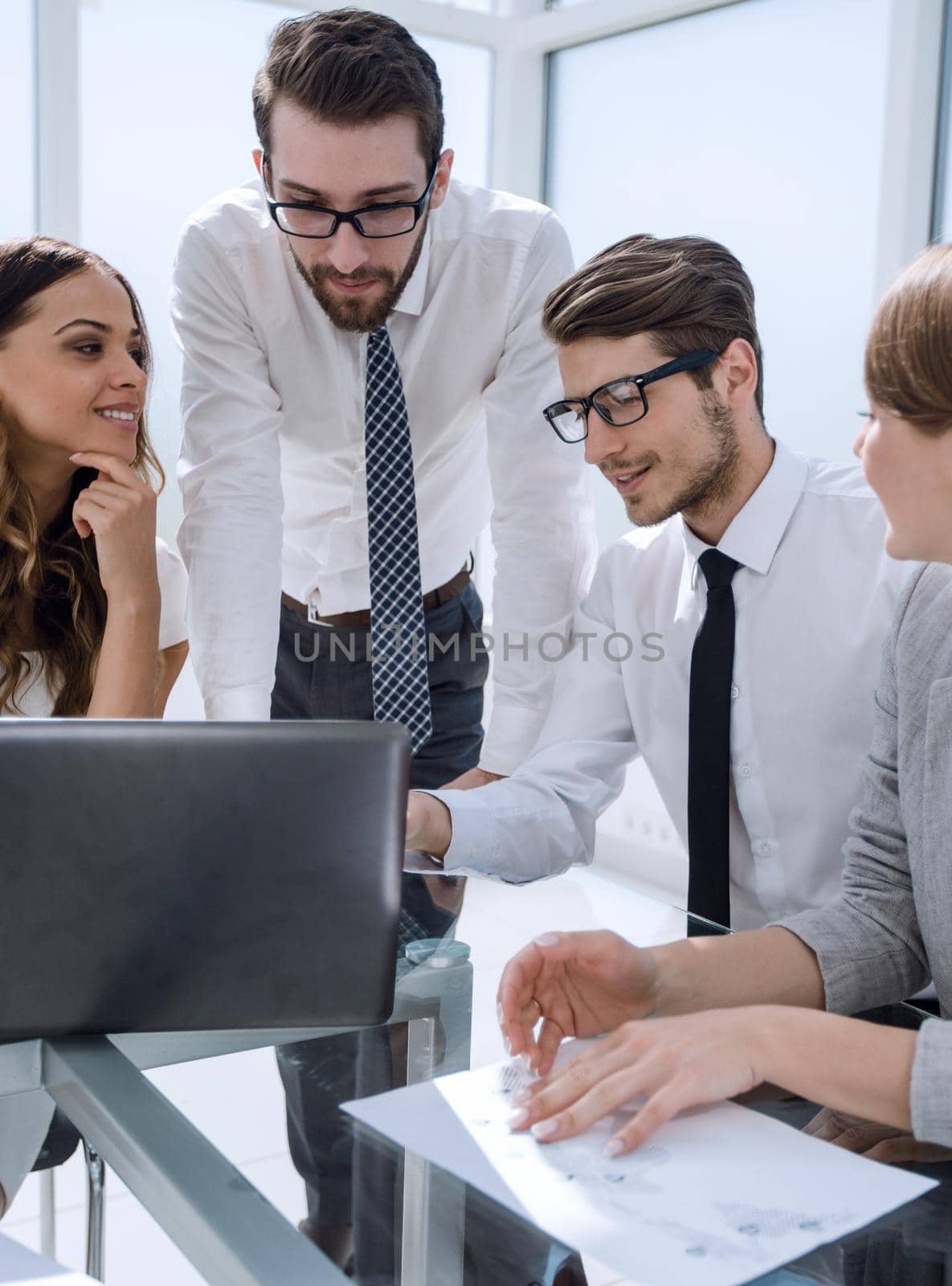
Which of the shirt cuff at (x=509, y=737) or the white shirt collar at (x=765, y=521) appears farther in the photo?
the shirt cuff at (x=509, y=737)

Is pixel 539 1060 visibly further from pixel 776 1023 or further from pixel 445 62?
pixel 445 62

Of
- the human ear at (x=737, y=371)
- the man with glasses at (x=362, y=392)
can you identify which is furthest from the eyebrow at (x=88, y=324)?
the human ear at (x=737, y=371)

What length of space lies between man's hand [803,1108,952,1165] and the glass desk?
0.04 ft

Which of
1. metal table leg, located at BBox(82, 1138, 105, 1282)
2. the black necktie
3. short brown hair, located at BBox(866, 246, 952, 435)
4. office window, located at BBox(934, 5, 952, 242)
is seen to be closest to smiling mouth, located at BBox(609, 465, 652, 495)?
the black necktie

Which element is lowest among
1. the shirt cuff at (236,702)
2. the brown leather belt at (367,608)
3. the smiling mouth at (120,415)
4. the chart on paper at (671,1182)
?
the chart on paper at (671,1182)

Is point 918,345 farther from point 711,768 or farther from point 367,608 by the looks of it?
point 367,608

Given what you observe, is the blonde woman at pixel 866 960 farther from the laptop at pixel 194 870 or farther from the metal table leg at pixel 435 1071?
the laptop at pixel 194 870

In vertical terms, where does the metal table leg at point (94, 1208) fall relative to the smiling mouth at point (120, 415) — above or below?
below

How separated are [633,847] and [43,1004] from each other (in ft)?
10.6

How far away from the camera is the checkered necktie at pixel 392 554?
2109 mm

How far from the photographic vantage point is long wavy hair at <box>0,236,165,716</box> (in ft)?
6.73

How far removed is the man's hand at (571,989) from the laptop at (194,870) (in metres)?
0.17

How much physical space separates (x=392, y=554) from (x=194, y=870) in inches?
Answer: 52.3

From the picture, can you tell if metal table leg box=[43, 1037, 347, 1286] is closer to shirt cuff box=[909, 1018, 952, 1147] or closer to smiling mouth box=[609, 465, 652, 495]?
shirt cuff box=[909, 1018, 952, 1147]
